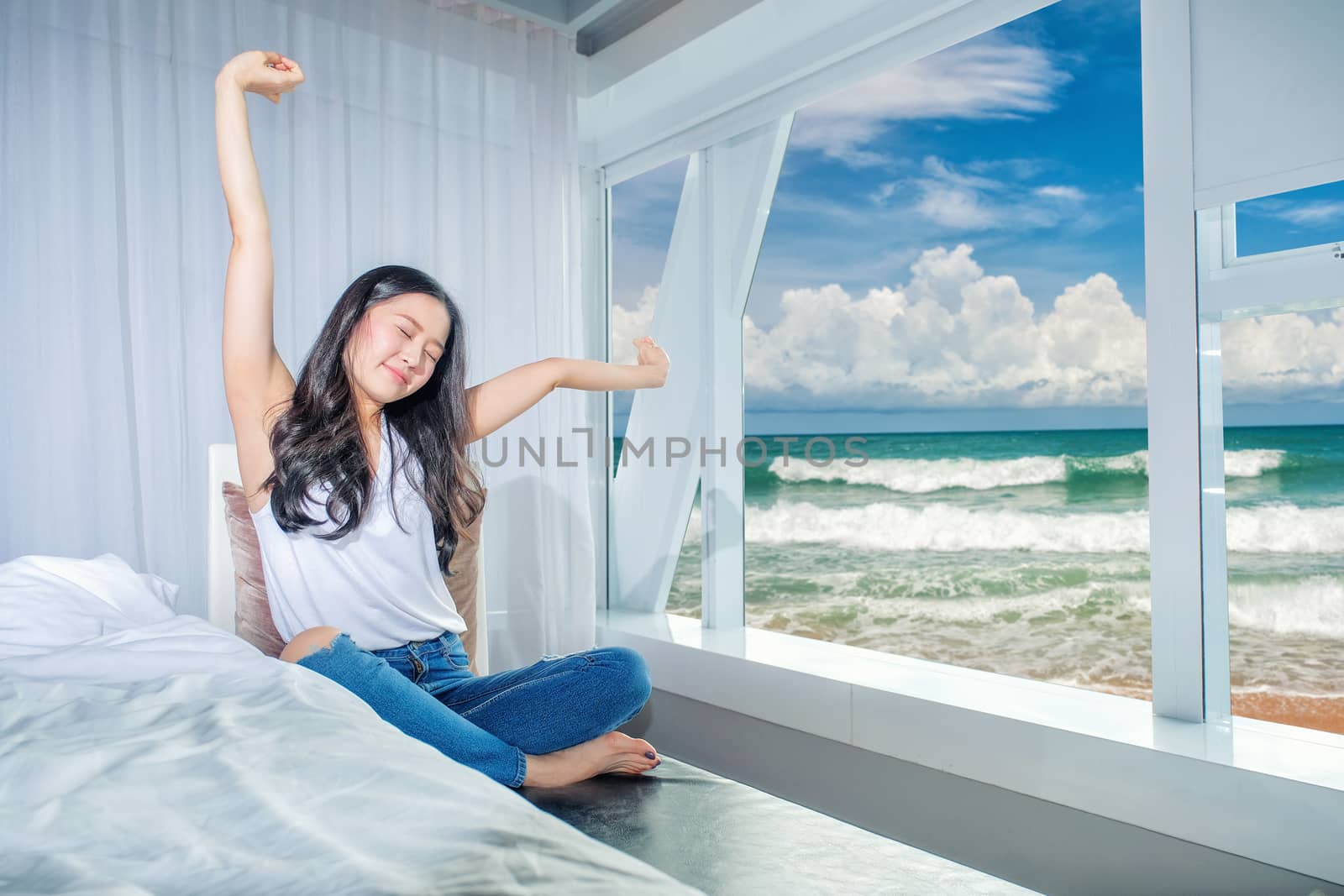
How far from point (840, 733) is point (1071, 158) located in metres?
7.74

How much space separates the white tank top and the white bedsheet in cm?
63

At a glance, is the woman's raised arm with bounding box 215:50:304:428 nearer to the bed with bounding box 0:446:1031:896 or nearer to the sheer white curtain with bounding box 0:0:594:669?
the bed with bounding box 0:446:1031:896

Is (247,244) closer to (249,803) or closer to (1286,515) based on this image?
(249,803)

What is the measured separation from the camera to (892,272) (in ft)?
27.6

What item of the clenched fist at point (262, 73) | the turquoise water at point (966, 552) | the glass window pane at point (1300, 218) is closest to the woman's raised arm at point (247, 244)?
the clenched fist at point (262, 73)

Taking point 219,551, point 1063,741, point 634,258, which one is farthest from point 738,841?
point 634,258

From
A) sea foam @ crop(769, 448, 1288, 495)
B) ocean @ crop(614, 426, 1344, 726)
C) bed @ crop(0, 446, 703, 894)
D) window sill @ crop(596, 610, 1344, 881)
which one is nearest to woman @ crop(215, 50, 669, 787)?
bed @ crop(0, 446, 703, 894)

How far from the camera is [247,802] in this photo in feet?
2.48

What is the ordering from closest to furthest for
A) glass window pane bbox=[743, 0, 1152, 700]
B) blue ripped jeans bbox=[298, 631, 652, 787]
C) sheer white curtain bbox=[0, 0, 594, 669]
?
blue ripped jeans bbox=[298, 631, 652, 787]
sheer white curtain bbox=[0, 0, 594, 669]
glass window pane bbox=[743, 0, 1152, 700]

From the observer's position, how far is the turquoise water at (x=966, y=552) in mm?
8492

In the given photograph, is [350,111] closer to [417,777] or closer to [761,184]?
[761,184]

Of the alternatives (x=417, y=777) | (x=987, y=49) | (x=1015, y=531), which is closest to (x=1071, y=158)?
(x=987, y=49)

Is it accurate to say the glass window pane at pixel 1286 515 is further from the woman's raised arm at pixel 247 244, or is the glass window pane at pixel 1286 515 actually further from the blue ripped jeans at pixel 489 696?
the woman's raised arm at pixel 247 244

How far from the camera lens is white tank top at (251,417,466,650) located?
1748 millimetres
